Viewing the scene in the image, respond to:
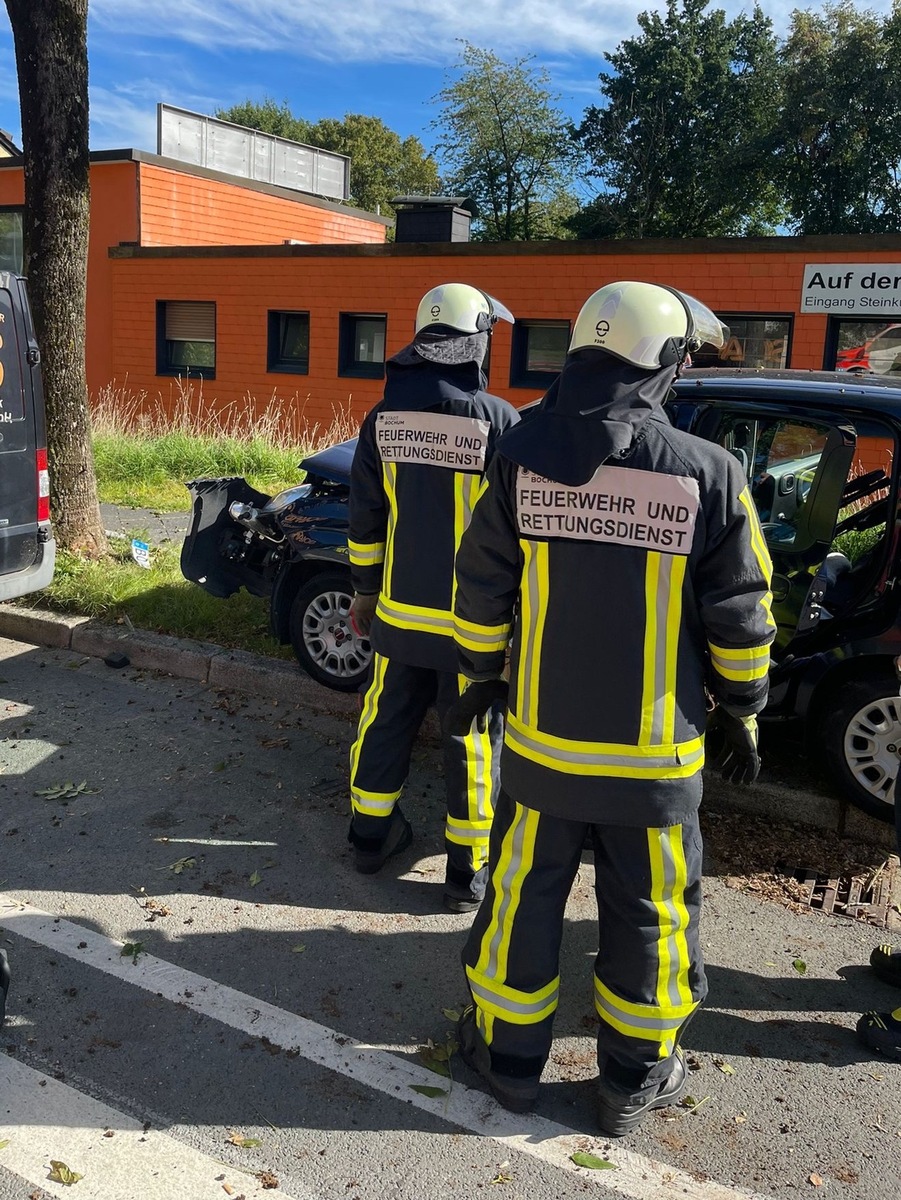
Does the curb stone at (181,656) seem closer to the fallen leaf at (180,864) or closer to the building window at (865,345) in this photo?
the fallen leaf at (180,864)

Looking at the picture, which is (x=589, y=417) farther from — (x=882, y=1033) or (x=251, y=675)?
(x=251, y=675)

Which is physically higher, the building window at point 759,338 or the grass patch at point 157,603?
the building window at point 759,338

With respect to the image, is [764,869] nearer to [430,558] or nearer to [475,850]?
[475,850]

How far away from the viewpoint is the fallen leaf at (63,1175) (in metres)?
2.58

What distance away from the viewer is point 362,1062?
10.0ft

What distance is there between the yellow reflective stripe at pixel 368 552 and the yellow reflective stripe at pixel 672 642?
1.62 m

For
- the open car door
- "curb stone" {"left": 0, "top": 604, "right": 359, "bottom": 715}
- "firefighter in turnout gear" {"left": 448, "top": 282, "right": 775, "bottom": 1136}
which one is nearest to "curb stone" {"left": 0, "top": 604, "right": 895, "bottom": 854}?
"curb stone" {"left": 0, "top": 604, "right": 359, "bottom": 715}

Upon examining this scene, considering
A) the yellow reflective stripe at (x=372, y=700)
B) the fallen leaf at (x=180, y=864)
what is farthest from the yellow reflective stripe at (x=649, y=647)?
the fallen leaf at (x=180, y=864)

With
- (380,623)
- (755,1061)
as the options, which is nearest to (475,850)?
(380,623)

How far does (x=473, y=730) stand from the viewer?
3.86 m

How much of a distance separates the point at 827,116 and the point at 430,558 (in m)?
36.4

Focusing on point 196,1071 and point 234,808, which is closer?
point 196,1071

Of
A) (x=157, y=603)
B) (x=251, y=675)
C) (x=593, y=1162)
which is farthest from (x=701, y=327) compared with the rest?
(x=157, y=603)

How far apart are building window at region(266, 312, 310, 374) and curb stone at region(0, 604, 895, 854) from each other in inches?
518
